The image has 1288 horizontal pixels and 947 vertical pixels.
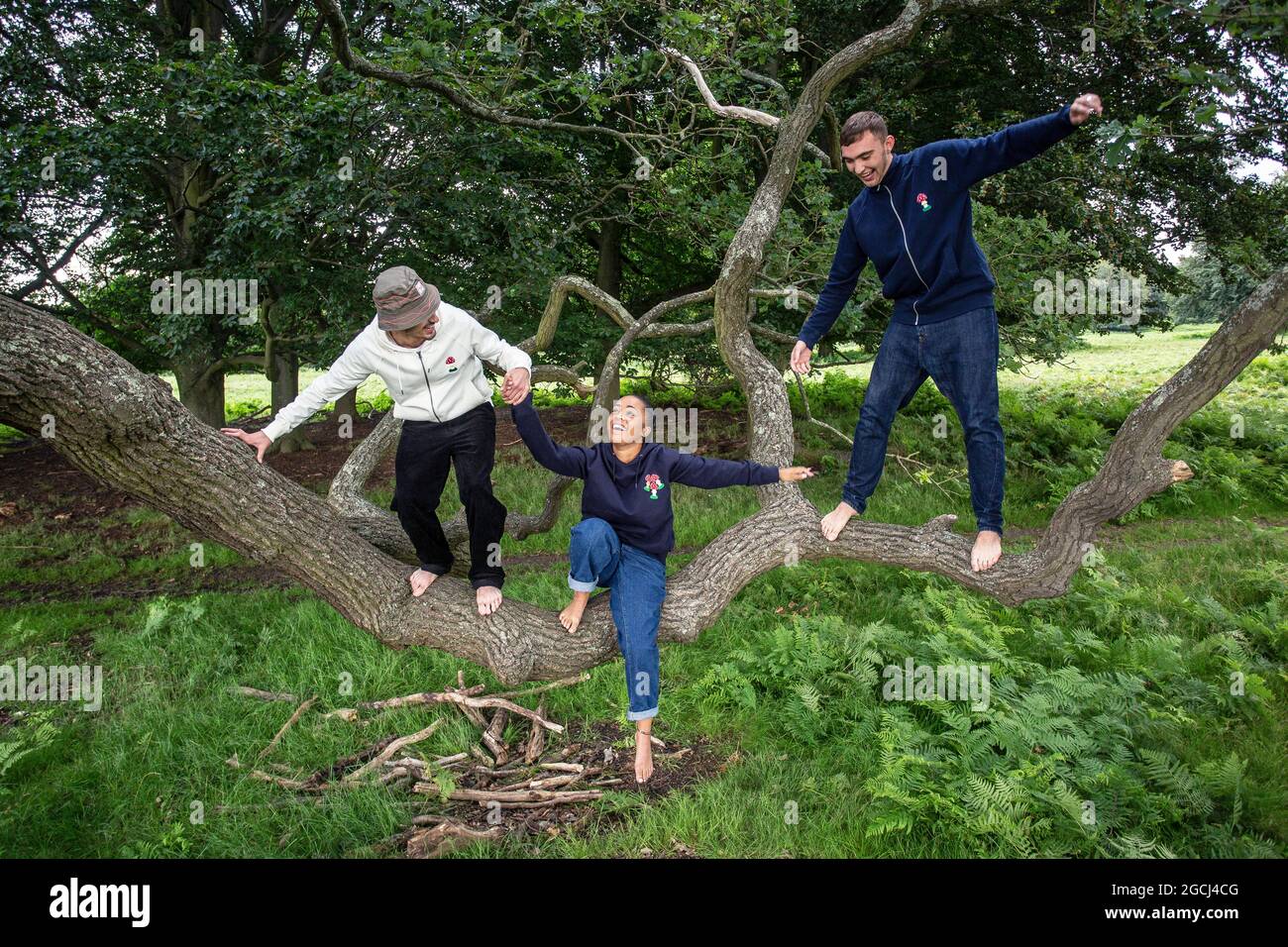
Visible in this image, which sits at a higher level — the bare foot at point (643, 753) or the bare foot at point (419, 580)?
the bare foot at point (419, 580)

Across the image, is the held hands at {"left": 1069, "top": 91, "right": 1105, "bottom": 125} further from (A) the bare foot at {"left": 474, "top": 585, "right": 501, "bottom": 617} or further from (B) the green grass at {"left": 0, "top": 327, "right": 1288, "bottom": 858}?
(B) the green grass at {"left": 0, "top": 327, "right": 1288, "bottom": 858}

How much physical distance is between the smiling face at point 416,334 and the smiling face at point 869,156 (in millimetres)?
2187

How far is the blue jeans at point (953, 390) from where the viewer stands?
12.6ft

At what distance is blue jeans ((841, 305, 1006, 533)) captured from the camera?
3840mm

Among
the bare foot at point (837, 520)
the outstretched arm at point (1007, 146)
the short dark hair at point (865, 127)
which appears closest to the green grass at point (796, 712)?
the bare foot at point (837, 520)

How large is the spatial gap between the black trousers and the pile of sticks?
76.6 inches

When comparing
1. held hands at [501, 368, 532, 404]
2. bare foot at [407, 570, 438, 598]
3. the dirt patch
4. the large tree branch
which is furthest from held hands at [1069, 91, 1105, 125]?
the dirt patch

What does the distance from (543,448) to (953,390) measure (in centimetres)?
211

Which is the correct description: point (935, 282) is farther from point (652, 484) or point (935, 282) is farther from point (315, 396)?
point (315, 396)

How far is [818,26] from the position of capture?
33.4 ft

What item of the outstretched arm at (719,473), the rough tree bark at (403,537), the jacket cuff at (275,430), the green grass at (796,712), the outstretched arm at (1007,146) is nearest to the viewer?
the outstretched arm at (1007,146)

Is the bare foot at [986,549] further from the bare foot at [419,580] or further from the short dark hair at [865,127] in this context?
the bare foot at [419,580]

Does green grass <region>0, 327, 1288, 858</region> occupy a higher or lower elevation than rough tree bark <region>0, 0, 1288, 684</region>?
lower
